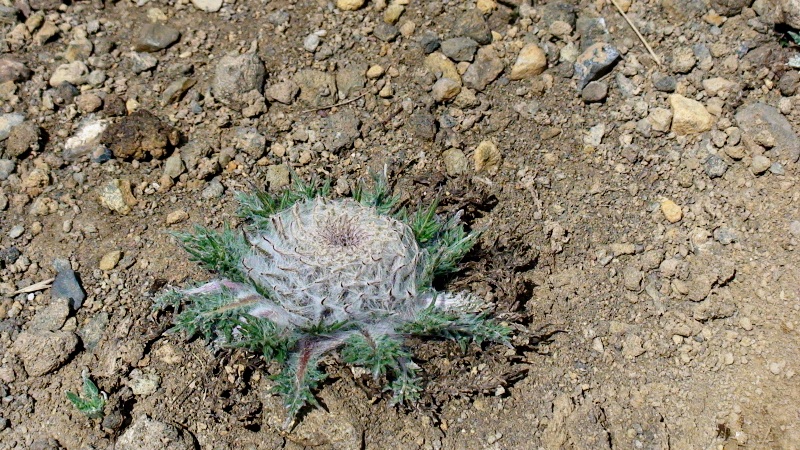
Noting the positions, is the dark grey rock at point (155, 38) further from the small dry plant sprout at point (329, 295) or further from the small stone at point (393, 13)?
the small dry plant sprout at point (329, 295)

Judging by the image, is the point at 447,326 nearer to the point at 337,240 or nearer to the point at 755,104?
the point at 337,240

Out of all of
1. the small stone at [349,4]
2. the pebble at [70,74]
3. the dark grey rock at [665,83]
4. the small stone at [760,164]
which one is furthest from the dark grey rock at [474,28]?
the pebble at [70,74]

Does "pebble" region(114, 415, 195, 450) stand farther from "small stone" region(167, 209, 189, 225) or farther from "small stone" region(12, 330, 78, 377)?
"small stone" region(167, 209, 189, 225)

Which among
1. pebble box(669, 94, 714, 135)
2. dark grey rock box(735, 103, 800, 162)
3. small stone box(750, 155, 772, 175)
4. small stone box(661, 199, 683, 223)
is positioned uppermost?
pebble box(669, 94, 714, 135)

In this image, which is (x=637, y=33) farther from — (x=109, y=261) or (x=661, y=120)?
(x=109, y=261)

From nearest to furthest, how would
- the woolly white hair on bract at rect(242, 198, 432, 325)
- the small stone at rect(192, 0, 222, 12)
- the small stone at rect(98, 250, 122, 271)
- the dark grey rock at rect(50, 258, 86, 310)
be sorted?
the woolly white hair on bract at rect(242, 198, 432, 325) → the dark grey rock at rect(50, 258, 86, 310) → the small stone at rect(98, 250, 122, 271) → the small stone at rect(192, 0, 222, 12)

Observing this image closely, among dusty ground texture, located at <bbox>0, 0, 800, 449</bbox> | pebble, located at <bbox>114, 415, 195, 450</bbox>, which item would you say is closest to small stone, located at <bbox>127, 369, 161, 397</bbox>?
dusty ground texture, located at <bbox>0, 0, 800, 449</bbox>

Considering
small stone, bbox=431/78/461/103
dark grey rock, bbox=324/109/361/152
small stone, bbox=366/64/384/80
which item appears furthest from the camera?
small stone, bbox=366/64/384/80
